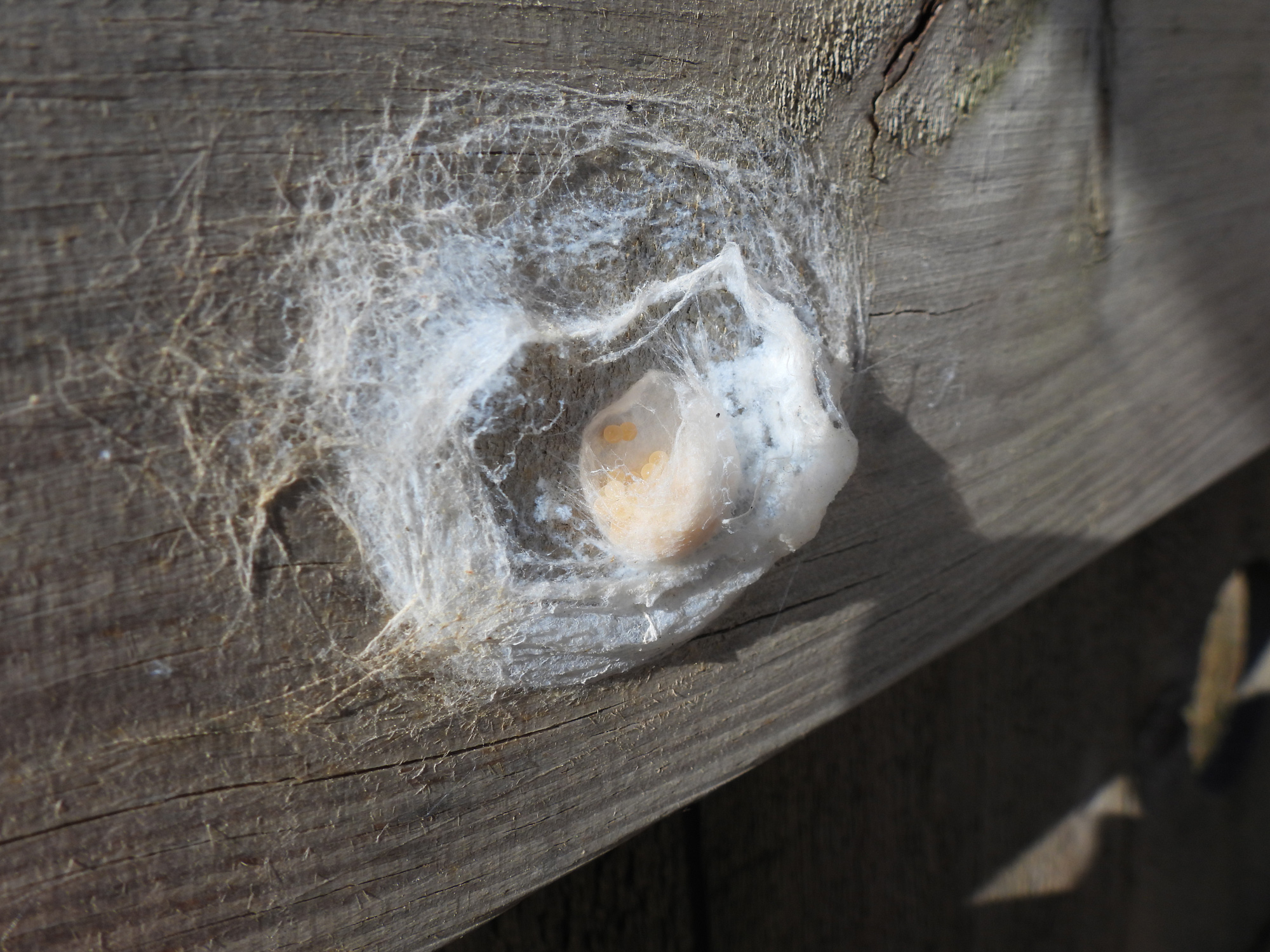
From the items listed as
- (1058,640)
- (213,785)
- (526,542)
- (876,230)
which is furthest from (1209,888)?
(213,785)

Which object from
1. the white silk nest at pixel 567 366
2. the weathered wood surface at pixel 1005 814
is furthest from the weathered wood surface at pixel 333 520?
the weathered wood surface at pixel 1005 814

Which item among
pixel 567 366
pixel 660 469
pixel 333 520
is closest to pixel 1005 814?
pixel 660 469

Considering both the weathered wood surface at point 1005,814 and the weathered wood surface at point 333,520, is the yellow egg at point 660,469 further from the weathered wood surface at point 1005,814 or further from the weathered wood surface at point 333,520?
the weathered wood surface at point 1005,814

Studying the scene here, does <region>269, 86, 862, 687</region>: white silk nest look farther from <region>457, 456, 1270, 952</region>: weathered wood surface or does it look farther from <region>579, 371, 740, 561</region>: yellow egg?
<region>457, 456, 1270, 952</region>: weathered wood surface

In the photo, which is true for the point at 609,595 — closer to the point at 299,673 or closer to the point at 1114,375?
the point at 299,673

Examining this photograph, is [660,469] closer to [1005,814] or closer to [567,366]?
[567,366]

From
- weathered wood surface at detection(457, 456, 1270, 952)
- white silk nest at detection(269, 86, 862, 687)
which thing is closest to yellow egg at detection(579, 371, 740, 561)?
white silk nest at detection(269, 86, 862, 687)
